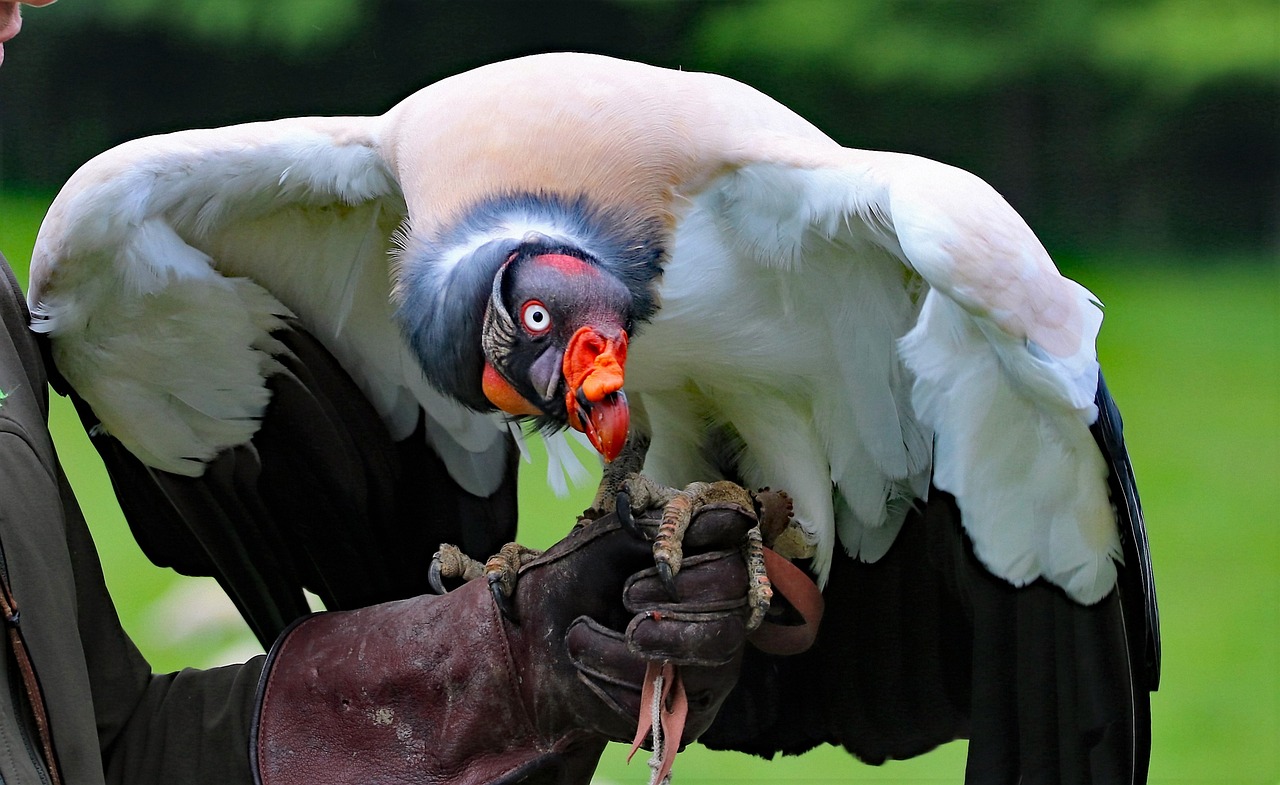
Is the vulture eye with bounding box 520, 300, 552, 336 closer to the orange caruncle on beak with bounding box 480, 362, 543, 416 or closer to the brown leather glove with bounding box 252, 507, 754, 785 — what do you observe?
the orange caruncle on beak with bounding box 480, 362, 543, 416

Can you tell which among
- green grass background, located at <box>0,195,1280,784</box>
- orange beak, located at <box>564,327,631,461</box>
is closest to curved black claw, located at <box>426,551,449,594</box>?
orange beak, located at <box>564,327,631,461</box>

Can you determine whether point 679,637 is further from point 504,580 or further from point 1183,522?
point 1183,522

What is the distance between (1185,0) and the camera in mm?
3441

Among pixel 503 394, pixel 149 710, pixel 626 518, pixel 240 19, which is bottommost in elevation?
pixel 149 710

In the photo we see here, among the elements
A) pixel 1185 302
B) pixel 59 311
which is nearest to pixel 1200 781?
pixel 1185 302

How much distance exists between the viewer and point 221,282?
1971 millimetres

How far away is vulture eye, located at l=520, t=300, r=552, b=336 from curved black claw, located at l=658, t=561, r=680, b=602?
36 centimetres

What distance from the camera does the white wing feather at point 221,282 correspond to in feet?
5.79

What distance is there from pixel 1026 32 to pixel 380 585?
231 centimetres

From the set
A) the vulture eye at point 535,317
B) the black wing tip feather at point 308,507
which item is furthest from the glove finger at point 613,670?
the black wing tip feather at point 308,507

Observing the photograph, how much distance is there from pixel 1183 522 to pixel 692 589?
7.41ft

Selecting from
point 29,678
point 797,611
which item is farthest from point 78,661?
point 797,611

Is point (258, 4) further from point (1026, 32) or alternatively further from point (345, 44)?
point (1026, 32)

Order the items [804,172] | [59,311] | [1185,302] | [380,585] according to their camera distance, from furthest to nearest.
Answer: [1185,302] → [380,585] → [59,311] → [804,172]
